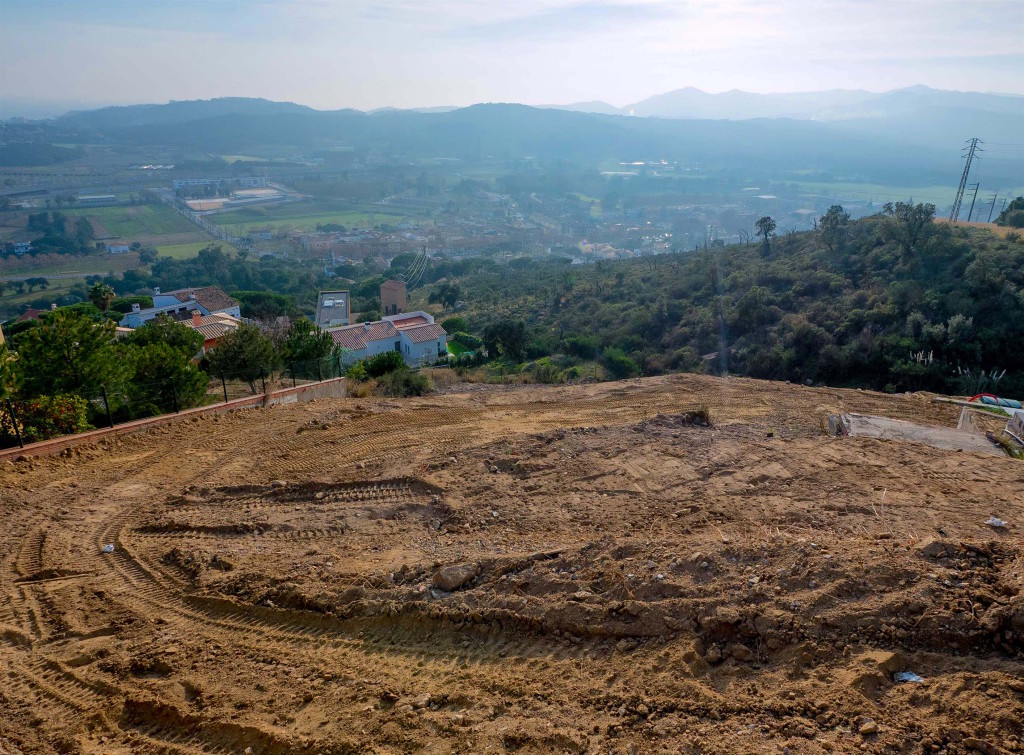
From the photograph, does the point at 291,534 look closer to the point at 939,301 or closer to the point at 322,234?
the point at 939,301

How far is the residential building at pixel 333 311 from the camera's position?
147 feet

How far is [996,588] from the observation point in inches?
209

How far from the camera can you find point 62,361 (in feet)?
41.5

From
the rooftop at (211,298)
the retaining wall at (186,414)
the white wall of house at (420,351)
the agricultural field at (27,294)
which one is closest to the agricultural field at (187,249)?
the agricultural field at (27,294)

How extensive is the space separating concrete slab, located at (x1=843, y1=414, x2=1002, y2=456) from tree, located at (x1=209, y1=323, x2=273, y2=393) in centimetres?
1463

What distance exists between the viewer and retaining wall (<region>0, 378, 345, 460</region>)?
1080 centimetres

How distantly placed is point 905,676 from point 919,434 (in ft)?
28.2

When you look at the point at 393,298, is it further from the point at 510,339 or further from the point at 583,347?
the point at 583,347

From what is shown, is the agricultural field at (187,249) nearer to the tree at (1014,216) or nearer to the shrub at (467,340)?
the shrub at (467,340)

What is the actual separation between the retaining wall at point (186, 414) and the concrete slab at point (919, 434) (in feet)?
40.5

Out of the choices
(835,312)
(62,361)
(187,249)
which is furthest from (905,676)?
(187,249)

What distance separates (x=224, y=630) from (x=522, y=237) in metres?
114

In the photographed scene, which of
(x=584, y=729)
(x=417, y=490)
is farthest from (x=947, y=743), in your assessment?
(x=417, y=490)

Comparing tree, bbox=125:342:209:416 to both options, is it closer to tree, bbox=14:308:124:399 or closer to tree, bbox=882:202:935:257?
A: tree, bbox=14:308:124:399
